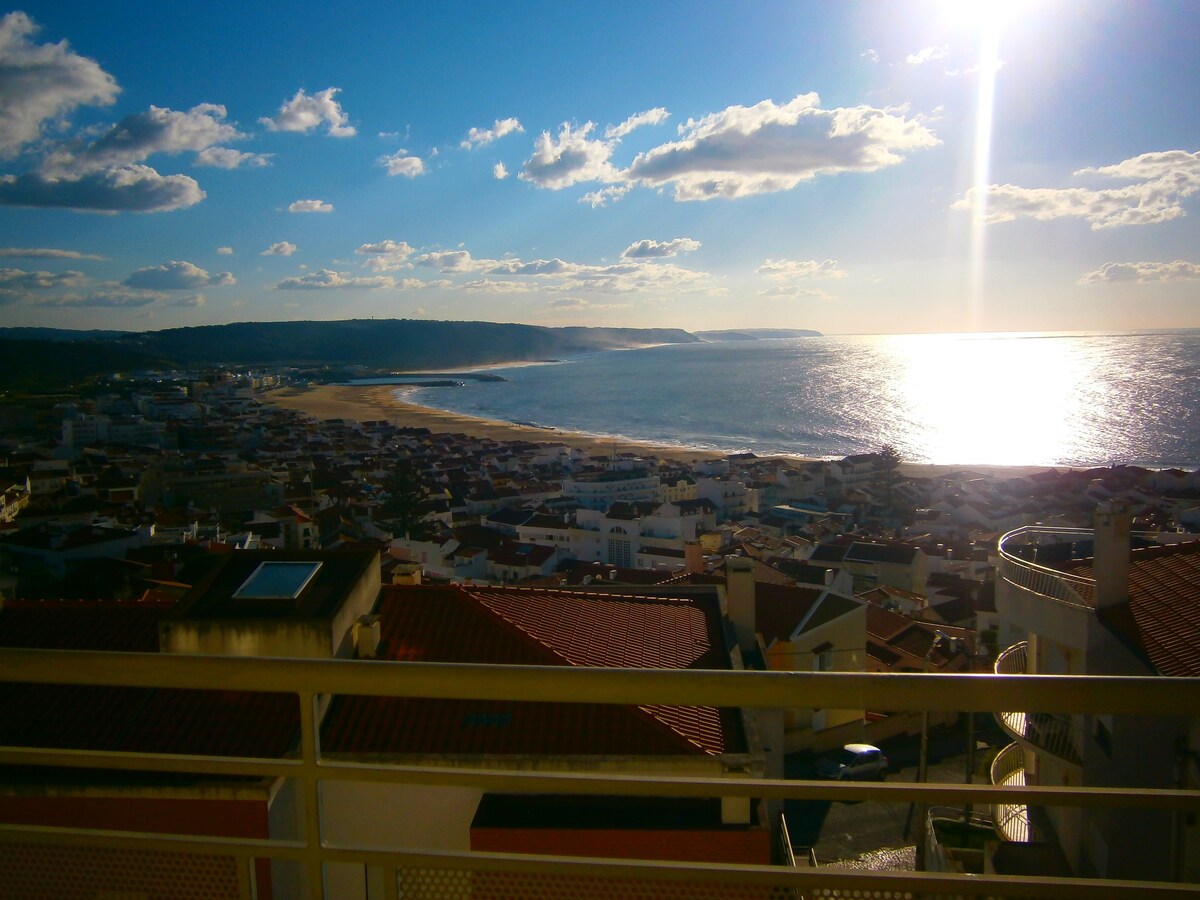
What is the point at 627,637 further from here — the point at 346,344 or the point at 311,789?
the point at 346,344

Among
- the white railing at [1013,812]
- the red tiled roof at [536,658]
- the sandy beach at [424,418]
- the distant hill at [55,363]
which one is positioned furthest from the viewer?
the distant hill at [55,363]

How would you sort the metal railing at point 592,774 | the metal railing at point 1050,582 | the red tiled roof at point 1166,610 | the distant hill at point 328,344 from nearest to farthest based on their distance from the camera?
the metal railing at point 592,774 < the red tiled roof at point 1166,610 < the metal railing at point 1050,582 < the distant hill at point 328,344

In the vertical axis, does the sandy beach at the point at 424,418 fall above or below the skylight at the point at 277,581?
below

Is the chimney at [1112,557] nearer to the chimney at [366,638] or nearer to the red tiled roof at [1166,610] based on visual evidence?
the red tiled roof at [1166,610]

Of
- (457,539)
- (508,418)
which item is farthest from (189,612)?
(508,418)

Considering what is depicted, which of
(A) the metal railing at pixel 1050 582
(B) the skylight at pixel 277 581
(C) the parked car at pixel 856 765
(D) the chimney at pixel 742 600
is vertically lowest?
(C) the parked car at pixel 856 765

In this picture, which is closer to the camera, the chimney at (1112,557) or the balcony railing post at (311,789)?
the balcony railing post at (311,789)

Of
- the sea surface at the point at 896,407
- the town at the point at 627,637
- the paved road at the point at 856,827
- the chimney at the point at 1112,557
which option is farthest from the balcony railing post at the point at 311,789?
the sea surface at the point at 896,407
